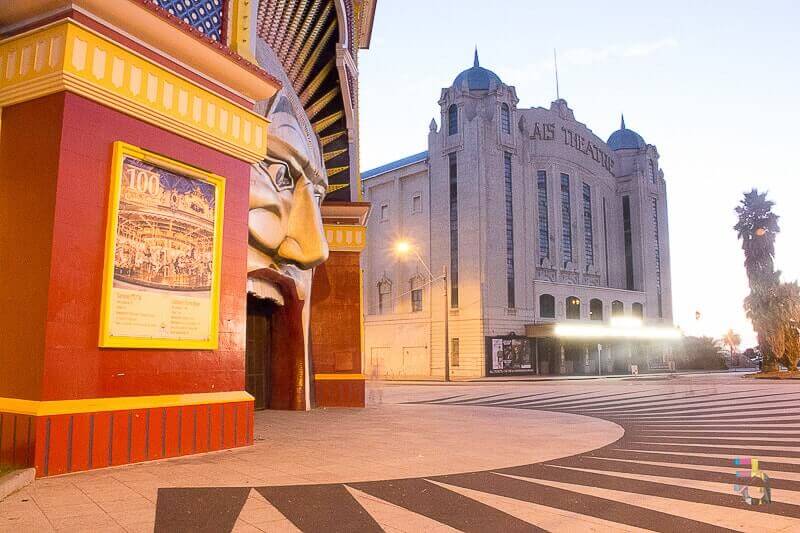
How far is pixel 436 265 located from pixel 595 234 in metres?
16.3

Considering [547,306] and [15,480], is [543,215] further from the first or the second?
[15,480]

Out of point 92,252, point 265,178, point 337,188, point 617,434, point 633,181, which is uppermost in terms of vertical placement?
point 633,181

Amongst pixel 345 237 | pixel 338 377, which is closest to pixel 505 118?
pixel 345 237

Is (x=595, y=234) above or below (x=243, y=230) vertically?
above

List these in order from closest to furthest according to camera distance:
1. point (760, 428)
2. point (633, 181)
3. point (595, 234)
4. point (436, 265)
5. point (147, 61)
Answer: point (147, 61) < point (760, 428) < point (436, 265) < point (595, 234) < point (633, 181)

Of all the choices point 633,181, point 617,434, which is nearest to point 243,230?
point 617,434

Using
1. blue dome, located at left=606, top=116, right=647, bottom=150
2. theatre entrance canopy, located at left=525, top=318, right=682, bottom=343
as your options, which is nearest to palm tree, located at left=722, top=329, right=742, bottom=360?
theatre entrance canopy, located at left=525, top=318, right=682, bottom=343

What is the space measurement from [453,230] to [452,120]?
8.66 meters

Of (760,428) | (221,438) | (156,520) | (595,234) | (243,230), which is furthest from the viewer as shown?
(595,234)

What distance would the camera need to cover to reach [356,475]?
23.4 feet

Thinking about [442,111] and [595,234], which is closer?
[442,111]

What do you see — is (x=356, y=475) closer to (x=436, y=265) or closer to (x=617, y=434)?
(x=617, y=434)

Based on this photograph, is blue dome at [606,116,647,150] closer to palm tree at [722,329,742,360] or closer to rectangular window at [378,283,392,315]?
rectangular window at [378,283,392,315]

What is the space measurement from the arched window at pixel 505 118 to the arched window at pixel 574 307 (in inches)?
572
